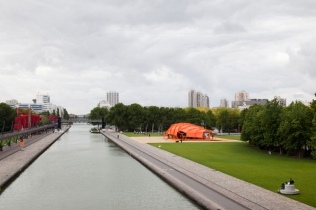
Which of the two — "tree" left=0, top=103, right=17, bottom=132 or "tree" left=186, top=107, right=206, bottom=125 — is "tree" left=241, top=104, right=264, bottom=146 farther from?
"tree" left=0, top=103, right=17, bottom=132

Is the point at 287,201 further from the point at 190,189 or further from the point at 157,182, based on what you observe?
the point at 157,182

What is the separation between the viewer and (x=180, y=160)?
38.1 meters

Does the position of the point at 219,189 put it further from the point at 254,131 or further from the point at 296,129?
the point at 254,131

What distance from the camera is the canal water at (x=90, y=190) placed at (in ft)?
72.7

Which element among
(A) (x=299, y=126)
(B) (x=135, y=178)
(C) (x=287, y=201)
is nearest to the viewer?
(C) (x=287, y=201)

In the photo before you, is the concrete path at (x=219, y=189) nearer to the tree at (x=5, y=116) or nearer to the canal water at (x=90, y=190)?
the canal water at (x=90, y=190)

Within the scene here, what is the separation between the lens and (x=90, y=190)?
2623 centimetres

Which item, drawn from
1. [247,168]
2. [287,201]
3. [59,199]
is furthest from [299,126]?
[59,199]

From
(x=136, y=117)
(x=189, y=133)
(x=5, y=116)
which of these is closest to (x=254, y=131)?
(x=189, y=133)

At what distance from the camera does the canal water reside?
2216 cm

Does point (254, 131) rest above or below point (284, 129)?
below

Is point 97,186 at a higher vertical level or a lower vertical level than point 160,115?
lower

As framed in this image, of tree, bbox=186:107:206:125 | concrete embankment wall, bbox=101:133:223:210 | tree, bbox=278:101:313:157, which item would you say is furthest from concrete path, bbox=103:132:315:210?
tree, bbox=186:107:206:125

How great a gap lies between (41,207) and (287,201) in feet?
48.1
